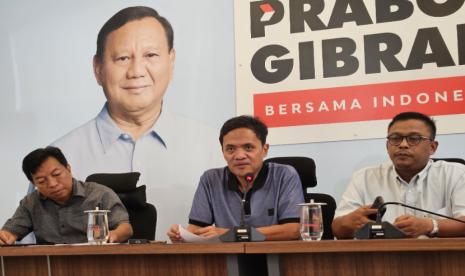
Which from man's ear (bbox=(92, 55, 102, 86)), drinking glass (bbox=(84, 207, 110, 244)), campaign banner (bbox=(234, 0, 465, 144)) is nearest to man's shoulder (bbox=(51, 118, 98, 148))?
man's ear (bbox=(92, 55, 102, 86))

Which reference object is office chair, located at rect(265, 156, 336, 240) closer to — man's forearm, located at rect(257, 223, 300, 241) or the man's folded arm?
man's forearm, located at rect(257, 223, 300, 241)

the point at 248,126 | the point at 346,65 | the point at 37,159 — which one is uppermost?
the point at 346,65

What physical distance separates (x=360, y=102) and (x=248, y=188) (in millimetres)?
1053

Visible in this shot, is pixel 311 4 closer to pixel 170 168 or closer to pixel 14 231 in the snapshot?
pixel 170 168

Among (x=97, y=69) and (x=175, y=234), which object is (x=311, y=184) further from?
(x=97, y=69)

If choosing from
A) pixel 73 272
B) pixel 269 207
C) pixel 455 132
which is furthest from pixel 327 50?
pixel 73 272

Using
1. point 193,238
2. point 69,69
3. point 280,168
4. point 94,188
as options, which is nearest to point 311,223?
point 193,238

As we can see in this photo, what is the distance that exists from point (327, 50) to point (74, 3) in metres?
1.83

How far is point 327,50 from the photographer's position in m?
3.96

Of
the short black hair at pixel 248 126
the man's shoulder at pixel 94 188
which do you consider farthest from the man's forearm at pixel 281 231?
the man's shoulder at pixel 94 188

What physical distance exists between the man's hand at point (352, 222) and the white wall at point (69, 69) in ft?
3.87

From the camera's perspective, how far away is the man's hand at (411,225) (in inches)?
97.0

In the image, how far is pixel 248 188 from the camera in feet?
10.6

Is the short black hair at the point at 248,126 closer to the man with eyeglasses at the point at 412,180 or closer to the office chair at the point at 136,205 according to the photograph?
the man with eyeglasses at the point at 412,180
